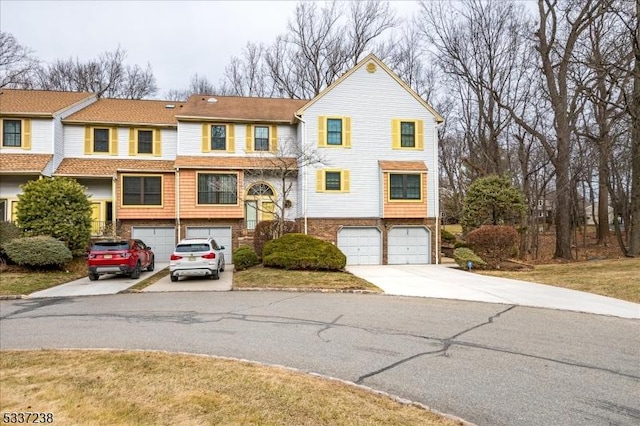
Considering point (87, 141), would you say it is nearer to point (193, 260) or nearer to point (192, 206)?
point (192, 206)

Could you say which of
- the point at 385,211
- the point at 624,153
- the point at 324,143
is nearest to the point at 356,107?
the point at 324,143

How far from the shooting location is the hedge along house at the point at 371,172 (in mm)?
24094

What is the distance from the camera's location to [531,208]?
Answer: 32.9 m

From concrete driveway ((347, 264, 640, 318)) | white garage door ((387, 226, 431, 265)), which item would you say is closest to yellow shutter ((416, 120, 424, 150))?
white garage door ((387, 226, 431, 265))

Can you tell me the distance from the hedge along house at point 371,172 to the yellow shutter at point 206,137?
525 cm

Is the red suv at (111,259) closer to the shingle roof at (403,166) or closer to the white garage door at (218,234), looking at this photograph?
the white garage door at (218,234)

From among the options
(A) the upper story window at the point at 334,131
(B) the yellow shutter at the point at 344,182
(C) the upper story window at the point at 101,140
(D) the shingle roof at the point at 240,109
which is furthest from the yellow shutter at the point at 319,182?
(C) the upper story window at the point at 101,140

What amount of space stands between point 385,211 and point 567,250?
11.5 meters

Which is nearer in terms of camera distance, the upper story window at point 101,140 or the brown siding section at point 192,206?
the brown siding section at point 192,206

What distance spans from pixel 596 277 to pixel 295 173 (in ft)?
50.2

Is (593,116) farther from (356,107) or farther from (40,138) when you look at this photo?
(40,138)

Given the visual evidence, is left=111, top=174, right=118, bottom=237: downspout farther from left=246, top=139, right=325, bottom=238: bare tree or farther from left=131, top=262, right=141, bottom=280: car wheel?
left=246, top=139, right=325, bottom=238: bare tree

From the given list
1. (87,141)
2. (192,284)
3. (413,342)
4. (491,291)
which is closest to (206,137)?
(87,141)

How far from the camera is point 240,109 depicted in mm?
27156
